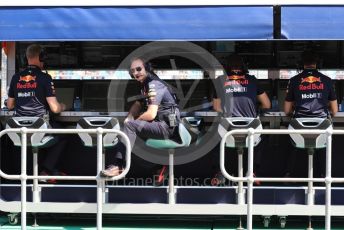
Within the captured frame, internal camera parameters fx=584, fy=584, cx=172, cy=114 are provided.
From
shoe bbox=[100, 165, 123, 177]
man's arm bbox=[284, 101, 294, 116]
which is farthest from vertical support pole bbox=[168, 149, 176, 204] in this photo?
man's arm bbox=[284, 101, 294, 116]

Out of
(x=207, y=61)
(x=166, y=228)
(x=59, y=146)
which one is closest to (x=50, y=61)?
(x=59, y=146)

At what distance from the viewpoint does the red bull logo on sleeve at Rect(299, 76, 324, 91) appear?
5352 millimetres

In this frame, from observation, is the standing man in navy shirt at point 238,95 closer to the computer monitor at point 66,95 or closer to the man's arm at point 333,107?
the man's arm at point 333,107

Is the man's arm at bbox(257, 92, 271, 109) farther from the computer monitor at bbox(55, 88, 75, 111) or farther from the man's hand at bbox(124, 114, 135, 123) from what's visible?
the computer monitor at bbox(55, 88, 75, 111)

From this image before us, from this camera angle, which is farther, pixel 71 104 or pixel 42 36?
pixel 71 104

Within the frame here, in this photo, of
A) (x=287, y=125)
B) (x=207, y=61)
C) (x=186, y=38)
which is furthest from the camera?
(x=207, y=61)

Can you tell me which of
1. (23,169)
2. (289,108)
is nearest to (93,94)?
(23,169)

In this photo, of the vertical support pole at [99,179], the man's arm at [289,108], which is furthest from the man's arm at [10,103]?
the man's arm at [289,108]

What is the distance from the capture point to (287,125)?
18.6 ft

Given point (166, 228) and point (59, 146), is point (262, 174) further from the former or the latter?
point (59, 146)

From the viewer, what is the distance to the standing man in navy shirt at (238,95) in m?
5.47

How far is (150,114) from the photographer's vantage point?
17.0 feet

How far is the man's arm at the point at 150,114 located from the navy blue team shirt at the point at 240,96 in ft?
2.43

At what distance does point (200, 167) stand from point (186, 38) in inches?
56.8
